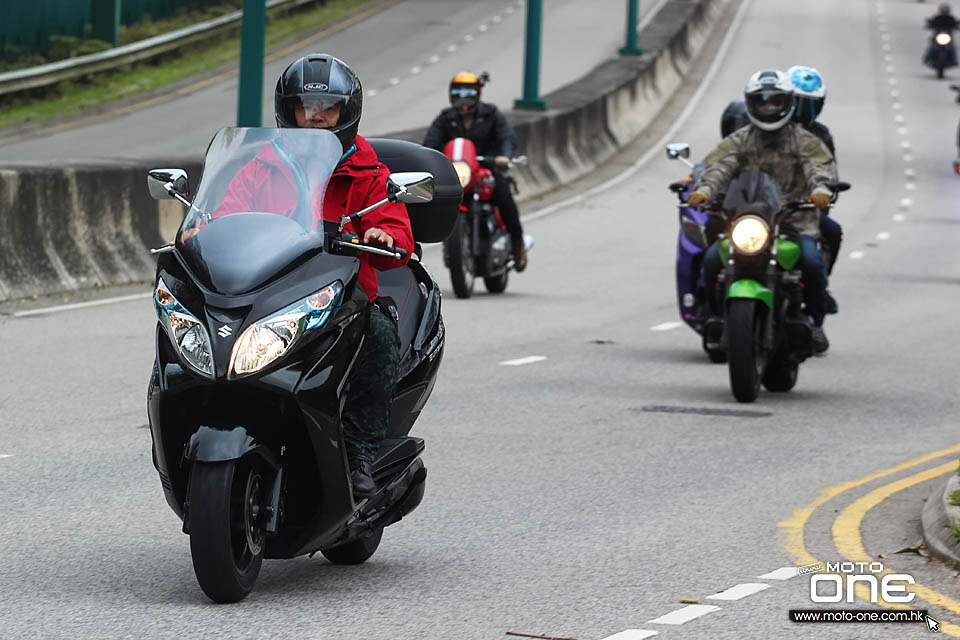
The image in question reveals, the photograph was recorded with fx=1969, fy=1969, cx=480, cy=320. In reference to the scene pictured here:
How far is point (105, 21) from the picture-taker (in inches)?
1494

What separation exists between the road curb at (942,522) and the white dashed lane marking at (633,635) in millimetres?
1650

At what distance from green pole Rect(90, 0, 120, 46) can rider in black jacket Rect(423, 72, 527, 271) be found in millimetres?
21631

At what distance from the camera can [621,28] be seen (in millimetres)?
54531

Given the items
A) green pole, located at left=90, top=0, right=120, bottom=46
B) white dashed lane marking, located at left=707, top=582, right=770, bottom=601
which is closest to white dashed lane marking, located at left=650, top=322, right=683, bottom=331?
white dashed lane marking, located at left=707, top=582, right=770, bottom=601

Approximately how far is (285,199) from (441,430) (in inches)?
164

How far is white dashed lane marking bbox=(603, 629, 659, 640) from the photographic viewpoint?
6.06 m

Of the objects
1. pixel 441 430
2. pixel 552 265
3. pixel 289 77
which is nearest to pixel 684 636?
pixel 289 77

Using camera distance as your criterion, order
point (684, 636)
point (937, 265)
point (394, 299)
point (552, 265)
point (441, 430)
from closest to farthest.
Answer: point (684, 636), point (394, 299), point (441, 430), point (552, 265), point (937, 265)

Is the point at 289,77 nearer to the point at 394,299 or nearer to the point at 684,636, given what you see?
the point at 394,299

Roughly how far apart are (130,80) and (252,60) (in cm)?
1863

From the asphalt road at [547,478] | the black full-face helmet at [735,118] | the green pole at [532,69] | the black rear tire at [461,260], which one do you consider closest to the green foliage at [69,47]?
the green pole at [532,69]

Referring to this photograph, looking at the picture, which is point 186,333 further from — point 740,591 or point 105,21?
point 105,21

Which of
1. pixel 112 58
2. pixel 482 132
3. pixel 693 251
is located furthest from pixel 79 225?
pixel 112 58

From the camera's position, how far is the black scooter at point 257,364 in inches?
234
